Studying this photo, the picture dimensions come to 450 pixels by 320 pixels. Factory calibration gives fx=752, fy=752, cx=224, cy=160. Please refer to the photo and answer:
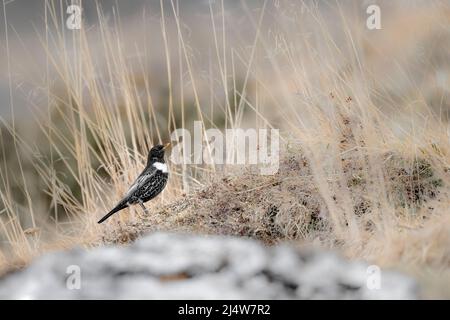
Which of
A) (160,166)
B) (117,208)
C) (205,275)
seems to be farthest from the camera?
(160,166)

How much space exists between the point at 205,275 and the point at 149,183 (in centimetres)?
70

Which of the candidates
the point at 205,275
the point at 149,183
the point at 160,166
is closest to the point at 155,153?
the point at 160,166

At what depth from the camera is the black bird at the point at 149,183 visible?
11.5ft

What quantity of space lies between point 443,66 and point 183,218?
178cm

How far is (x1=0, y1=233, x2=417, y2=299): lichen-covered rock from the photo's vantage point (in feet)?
9.57

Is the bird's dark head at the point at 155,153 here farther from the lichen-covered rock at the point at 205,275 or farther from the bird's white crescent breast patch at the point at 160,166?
the lichen-covered rock at the point at 205,275

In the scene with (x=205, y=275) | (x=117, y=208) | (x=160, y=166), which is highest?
(x=160, y=166)

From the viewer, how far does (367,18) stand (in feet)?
12.2

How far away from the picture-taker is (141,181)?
3543 mm

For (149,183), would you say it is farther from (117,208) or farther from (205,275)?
(205,275)

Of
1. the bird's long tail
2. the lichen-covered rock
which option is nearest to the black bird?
the bird's long tail

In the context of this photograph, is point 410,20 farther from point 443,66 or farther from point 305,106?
point 305,106

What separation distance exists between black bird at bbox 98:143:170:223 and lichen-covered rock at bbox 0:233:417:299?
268 mm
